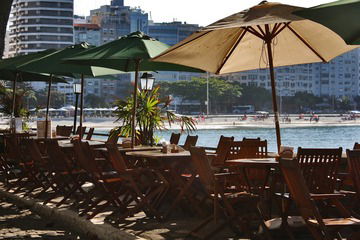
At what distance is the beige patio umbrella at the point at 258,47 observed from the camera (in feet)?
23.7

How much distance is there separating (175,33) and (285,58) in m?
145

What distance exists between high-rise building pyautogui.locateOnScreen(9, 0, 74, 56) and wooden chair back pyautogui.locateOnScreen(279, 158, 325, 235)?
140 metres

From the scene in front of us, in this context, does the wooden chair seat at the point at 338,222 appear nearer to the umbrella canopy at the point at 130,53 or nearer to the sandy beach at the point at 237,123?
the umbrella canopy at the point at 130,53

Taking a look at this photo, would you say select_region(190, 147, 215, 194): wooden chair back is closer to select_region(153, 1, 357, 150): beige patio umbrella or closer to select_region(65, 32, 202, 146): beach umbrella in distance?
select_region(153, 1, 357, 150): beige patio umbrella

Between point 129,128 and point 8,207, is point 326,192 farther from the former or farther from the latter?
point 129,128

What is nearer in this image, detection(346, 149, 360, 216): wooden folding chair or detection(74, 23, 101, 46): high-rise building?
detection(346, 149, 360, 216): wooden folding chair

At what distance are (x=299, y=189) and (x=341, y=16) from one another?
1164 millimetres

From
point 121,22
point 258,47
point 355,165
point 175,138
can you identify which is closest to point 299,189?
point 355,165

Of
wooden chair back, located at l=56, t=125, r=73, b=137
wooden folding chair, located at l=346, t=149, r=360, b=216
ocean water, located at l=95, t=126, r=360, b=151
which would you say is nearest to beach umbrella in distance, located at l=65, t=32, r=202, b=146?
wooden folding chair, located at l=346, t=149, r=360, b=216

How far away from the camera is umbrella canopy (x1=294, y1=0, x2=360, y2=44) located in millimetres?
4438

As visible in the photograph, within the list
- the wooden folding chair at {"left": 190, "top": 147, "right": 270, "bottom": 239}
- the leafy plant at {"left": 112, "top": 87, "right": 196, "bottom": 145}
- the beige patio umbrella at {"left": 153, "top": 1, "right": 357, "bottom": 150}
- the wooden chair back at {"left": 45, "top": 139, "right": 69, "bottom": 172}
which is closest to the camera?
the wooden folding chair at {"left": 190, "top": 147, "right": 270, "bottom": 239}

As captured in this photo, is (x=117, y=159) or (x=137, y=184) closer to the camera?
(x=117, y=159)

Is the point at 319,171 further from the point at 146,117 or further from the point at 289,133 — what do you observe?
the point at 289,133

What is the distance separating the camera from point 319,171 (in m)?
5.14
